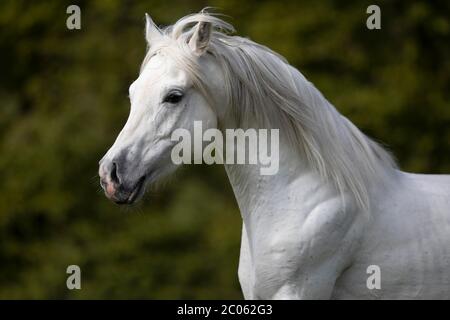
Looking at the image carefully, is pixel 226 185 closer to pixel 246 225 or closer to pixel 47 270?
pixel 47 270

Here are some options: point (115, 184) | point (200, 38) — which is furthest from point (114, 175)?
point (200, 38)

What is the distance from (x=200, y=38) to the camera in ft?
10.1

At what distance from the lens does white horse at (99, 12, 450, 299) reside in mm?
3051

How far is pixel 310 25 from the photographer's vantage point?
809 centimetres

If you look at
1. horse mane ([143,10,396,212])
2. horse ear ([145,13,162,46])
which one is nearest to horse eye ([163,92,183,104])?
horse mane ([143,10,396,212])

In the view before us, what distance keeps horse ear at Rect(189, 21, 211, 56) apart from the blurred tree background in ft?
15.8

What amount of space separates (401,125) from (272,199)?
16.2 feet

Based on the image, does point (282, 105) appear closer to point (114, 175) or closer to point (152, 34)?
point (152, 34)

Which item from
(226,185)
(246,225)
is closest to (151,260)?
(226,185)

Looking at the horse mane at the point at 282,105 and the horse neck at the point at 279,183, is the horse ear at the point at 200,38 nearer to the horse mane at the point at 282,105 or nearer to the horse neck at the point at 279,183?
the horse mane at the point at 282,105

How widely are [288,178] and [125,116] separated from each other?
548 centimetres

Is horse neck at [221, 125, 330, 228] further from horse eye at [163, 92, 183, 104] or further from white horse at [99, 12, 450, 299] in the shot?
horse eye at [163, 92, 183, 104]
